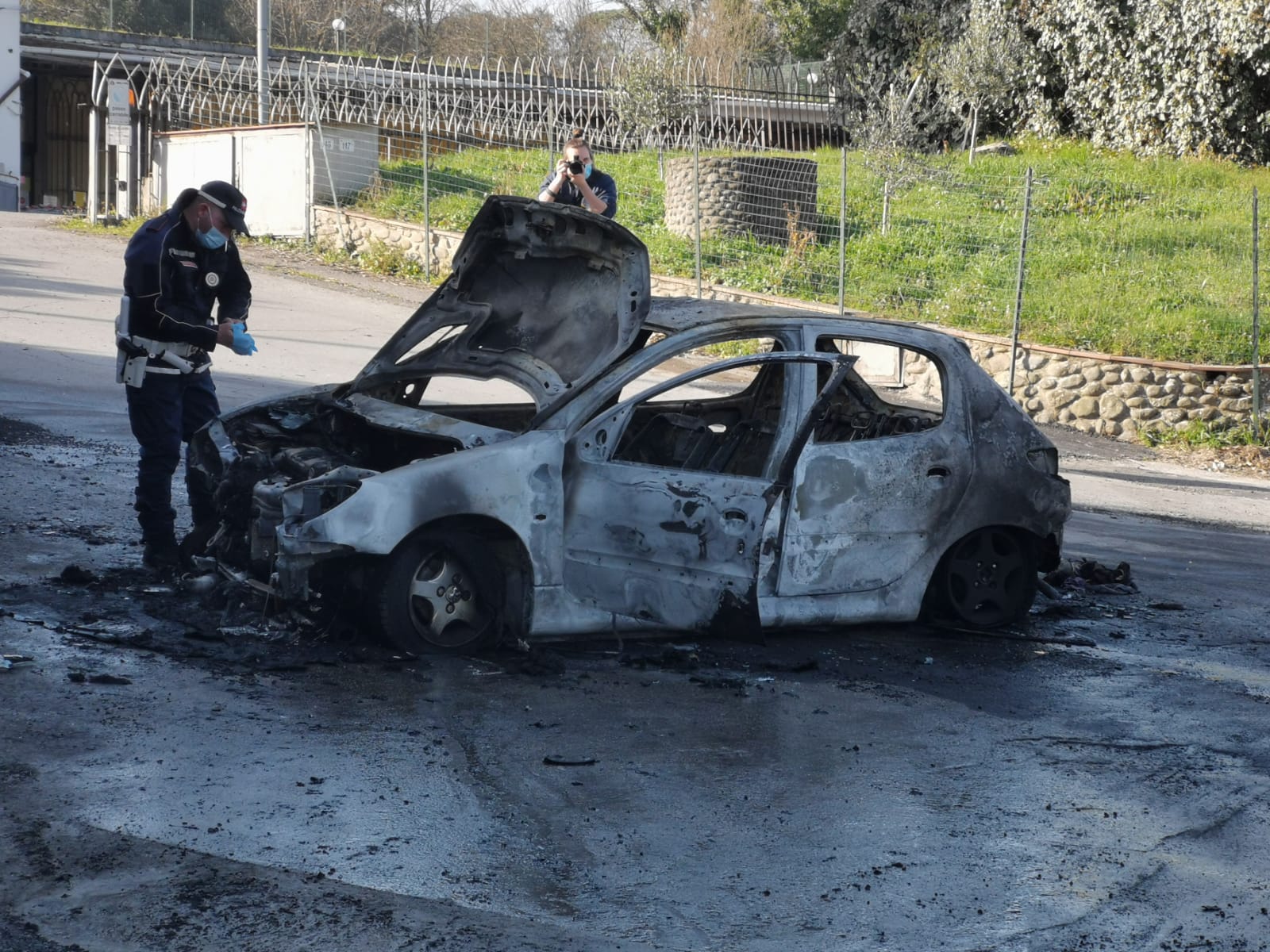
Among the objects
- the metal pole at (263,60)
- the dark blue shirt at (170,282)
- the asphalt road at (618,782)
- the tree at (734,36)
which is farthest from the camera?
the tree at (734,36)

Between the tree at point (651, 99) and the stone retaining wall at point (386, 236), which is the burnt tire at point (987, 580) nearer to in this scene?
the stone retaining wall at point (386, 236)

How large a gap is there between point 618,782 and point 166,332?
3.56 m

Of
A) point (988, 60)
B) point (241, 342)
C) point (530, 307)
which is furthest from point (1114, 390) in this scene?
point (988, 60)

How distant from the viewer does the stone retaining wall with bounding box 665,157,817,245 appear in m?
19.1

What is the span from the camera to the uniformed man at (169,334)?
23.4 feet

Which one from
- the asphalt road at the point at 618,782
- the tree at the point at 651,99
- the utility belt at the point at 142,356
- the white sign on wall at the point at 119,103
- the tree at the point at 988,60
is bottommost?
the asphalt road at the point at 618,782

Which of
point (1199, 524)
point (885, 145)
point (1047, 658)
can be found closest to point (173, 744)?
point (1047, 658)

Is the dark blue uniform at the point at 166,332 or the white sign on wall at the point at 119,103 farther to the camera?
the white sign on wall at the point at 119,103

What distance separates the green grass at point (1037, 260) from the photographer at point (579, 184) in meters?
4.83

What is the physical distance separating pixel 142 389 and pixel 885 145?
54.9 feet

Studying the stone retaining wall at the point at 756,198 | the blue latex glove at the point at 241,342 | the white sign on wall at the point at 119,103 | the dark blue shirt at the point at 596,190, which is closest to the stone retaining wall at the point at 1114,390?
the dark blue shirt at the point at 596,190

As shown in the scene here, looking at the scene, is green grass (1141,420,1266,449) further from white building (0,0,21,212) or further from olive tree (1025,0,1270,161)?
white building (0,0,21,212)

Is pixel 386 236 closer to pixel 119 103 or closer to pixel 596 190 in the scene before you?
pixel 119 103

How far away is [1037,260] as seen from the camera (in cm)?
1717
